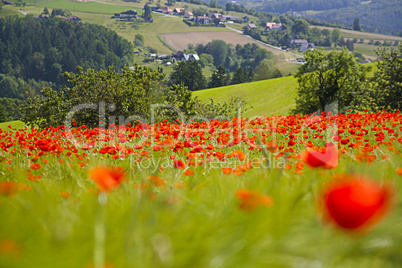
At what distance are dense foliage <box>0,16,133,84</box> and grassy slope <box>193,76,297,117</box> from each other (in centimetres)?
10369

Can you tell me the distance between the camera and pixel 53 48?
137m

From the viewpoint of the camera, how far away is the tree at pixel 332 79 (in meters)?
20.7

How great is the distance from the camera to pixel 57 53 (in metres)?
136

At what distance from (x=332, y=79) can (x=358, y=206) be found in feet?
74.4

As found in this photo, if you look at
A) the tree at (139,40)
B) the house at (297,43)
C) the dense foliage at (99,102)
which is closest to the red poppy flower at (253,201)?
the dense foliage at (99,102)

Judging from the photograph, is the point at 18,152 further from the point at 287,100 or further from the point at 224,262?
the point at 287,100

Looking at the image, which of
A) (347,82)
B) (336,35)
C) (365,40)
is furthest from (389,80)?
(365,40)

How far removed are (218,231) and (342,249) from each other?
1.06 ft

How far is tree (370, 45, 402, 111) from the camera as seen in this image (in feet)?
62.5

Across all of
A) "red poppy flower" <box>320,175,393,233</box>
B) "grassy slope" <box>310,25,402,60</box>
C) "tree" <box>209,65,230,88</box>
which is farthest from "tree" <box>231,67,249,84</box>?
"grassy slope" <box>310,25,402,60</box>

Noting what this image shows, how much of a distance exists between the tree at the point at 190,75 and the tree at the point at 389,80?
57.0 meters

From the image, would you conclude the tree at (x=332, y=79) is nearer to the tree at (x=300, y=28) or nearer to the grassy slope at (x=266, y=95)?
the grassy slope at (x=266, y=95)

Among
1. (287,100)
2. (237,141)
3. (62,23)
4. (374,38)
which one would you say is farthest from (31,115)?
(374,38)

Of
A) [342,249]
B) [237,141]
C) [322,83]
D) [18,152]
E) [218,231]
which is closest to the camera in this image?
[342,249]
